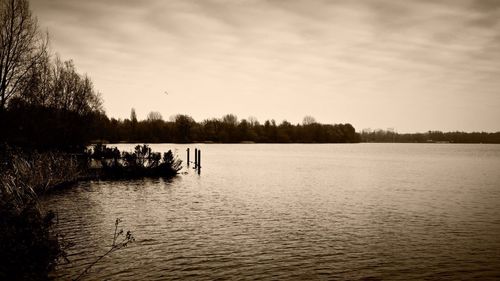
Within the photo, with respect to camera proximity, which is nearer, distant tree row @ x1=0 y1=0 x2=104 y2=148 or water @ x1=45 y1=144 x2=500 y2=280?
water @ x1=45 y1=144 x2=500 y2=280

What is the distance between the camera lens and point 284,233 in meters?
17.2

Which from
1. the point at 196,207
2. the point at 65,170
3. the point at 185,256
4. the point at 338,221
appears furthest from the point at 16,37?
the point at 338,221

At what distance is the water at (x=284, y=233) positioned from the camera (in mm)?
12438

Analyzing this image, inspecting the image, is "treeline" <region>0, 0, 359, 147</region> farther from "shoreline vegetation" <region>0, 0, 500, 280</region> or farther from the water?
the water

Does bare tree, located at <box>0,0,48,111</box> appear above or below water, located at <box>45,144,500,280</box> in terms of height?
above

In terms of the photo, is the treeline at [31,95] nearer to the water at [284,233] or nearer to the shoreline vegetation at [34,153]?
the shoreline vegetation at [34,153]

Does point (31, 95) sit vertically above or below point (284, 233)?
above

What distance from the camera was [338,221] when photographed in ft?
65.1

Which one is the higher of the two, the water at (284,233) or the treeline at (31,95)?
the treeline at (31,95)

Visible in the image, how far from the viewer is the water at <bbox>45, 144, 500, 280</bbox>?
40.8 ft

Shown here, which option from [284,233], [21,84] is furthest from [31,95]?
[284,233]

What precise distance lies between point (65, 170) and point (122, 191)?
530cm

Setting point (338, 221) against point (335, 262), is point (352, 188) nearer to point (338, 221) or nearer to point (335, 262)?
point (338, 221)

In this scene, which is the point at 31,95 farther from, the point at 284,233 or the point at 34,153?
the point at 284,233
